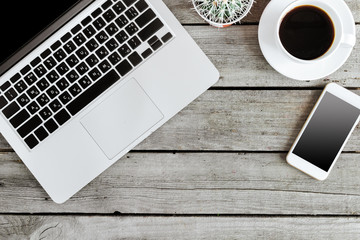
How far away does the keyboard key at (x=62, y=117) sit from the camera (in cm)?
72

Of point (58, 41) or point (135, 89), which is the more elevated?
point (58, 41)

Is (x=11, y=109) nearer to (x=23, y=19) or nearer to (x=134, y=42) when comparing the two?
(x=23, y=19)

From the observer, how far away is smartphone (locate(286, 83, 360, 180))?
741 mm

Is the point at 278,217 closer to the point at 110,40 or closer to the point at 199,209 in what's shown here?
the point at 199,209

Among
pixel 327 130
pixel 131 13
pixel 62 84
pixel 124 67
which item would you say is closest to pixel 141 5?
pixel 131 13

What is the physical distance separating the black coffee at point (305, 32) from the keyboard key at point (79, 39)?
1.34ft

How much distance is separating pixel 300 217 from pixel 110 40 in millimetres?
570

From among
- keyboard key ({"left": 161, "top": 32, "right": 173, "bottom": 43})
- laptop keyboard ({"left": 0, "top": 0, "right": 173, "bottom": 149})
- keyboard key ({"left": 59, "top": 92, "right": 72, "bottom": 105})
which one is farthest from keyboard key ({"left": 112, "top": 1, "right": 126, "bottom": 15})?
keyboard key ({"left": 59, "top": 92, "right": 72, "bottom": 105})

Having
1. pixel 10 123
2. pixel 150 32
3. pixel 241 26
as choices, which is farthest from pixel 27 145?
Answer: pixel 241 26

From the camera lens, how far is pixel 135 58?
72 cm

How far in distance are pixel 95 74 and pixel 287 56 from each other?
0.40 meters

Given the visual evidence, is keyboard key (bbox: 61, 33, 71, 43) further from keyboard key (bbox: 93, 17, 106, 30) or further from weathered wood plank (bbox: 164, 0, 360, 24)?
weathered wood plank (bbox: 164, 0, 360, 24)

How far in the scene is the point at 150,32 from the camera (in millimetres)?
716

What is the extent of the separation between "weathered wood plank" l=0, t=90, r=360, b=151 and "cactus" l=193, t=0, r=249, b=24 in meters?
0.16
